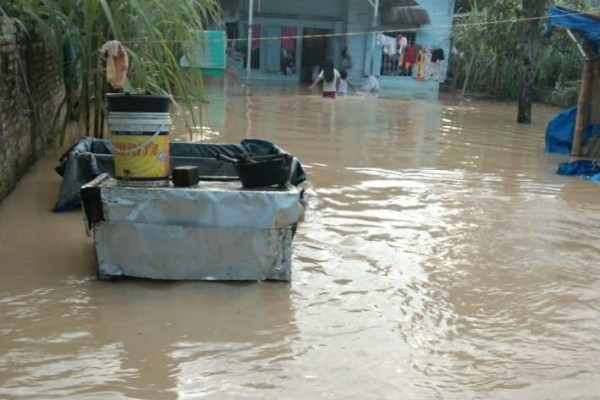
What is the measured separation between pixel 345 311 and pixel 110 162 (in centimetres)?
264

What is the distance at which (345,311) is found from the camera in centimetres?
377

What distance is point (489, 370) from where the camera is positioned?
10.3ft

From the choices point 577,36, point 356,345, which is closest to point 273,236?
point 356,345

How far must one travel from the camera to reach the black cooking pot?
13.3 feet

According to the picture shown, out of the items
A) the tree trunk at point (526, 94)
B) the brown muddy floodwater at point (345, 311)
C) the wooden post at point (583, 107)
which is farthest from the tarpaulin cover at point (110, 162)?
the tree trunk at point (526, 94)

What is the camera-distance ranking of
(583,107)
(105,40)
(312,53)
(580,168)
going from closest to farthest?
(105,40) → (580,168) → (583,107) → (312,53)

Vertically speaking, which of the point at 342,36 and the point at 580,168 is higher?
the point at 342,36

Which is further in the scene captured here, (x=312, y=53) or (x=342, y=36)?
(x=312, y=53)

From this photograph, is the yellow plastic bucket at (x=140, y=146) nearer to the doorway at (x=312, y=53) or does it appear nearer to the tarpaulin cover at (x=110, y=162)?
the tarpaulin cover at (x=110, y=162)

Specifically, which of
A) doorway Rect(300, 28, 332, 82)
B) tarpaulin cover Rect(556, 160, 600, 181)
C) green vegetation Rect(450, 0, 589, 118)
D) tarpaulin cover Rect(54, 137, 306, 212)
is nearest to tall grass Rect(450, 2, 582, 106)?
green vegetation Rect(450, 0, 589, 118)

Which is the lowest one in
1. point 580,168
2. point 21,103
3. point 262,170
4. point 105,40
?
point 580,168

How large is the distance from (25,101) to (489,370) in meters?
4.98

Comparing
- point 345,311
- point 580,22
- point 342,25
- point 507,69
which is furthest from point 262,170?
point 342,25

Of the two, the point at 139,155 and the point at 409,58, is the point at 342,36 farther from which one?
the point at 139,155
